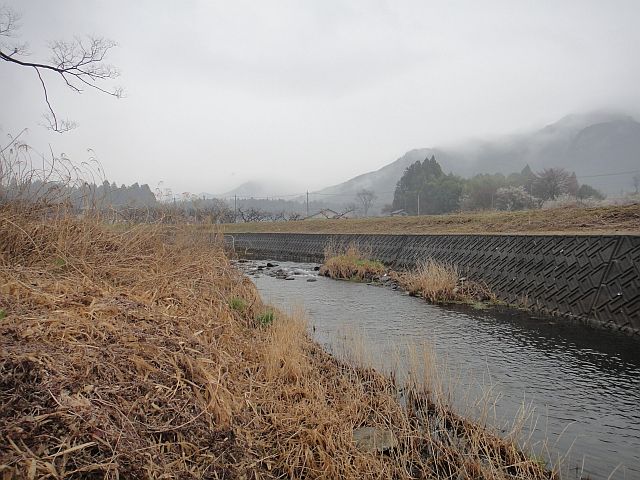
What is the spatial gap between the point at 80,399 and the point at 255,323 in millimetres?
4133

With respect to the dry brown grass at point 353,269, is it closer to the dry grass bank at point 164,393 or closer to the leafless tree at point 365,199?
the dry grass bank at point 164,393

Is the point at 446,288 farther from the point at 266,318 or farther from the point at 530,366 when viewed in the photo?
the point at 266,318

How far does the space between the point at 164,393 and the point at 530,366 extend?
527 centimetres

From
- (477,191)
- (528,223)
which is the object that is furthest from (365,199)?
(528,223)

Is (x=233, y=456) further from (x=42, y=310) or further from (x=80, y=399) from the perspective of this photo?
(x=42, y=310)

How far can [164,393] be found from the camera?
2998 millimetres

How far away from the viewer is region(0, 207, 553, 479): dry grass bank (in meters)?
2.33

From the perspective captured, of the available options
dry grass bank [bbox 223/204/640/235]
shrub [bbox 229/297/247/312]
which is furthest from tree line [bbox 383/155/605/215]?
shrub [bbox 229/297/247/312]

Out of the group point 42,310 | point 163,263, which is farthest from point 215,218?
point 42,310

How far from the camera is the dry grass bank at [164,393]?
2326 mm

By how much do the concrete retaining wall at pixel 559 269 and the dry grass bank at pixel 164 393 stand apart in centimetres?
537

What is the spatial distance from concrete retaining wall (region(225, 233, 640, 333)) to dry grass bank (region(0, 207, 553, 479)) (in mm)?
5366

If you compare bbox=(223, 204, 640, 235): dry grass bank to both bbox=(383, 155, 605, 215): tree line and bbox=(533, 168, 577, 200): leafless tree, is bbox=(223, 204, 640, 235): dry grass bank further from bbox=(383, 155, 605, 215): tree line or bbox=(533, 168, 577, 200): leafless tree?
bbox=(533, 168, 577, 200): leafless tree

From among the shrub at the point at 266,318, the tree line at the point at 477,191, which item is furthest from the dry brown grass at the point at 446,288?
the tree line at the point at 477,191
